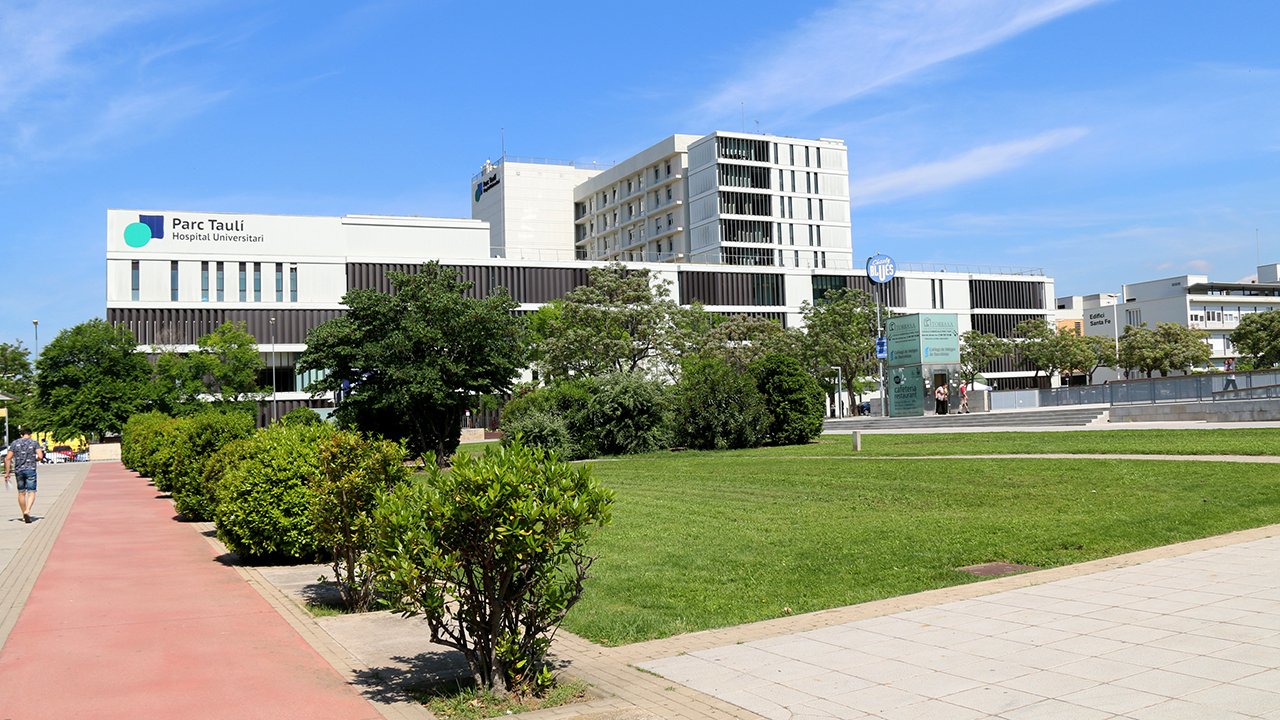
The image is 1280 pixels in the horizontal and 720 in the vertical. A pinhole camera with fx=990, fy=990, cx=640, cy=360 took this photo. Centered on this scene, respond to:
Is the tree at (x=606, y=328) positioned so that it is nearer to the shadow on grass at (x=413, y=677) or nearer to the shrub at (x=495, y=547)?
the shadow on grass at (x=413, y=677)

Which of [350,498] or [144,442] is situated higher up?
[350,498]

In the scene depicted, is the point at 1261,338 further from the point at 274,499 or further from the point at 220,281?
the point at 274,499

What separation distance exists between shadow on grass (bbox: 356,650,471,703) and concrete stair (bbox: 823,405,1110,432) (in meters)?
32.6

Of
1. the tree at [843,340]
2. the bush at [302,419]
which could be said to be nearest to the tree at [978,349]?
the tree at [843,340]

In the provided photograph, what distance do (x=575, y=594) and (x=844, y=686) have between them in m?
1.81

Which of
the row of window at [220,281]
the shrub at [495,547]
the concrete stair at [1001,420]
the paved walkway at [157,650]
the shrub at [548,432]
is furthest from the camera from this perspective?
the row of window at [220,281]

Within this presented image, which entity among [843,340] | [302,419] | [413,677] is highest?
[843,340]

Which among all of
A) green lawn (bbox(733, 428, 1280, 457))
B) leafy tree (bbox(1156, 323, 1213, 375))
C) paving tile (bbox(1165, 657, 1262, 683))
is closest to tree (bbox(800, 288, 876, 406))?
leafy tree (bbox(1156, 323, 1213, 375))

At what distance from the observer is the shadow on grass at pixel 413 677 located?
21.9 feet

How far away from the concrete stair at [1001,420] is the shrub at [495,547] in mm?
33039

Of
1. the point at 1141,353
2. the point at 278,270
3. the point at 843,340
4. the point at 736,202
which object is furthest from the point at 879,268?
the point at 278,270

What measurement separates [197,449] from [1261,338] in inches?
3681

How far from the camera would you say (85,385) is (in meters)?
54.8

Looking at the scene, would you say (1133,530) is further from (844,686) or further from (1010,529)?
(844,686)
